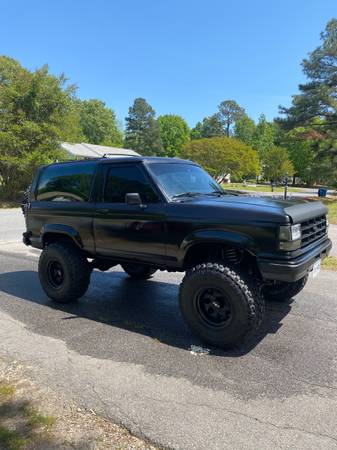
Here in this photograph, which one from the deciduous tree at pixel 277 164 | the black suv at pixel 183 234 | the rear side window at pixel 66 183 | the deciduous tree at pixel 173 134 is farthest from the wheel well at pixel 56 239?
the deciduous tree at pixel 173 134

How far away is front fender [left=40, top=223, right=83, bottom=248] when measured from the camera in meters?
5.10

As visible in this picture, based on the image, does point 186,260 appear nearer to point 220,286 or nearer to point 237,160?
point 220,286

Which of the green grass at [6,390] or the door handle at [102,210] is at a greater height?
the door handle at [102,210]

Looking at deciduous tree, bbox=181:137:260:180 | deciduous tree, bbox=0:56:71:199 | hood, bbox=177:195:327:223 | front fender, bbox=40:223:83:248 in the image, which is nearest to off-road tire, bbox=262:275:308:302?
hood, bbox=177:195:327:223

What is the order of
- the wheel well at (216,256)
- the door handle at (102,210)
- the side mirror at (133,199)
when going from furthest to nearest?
the door handle at (102,210), the side mirror at (133,199), the wheel well at (216,256)

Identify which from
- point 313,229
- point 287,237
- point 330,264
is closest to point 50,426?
point 287,237

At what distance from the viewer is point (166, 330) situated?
14.3 feet

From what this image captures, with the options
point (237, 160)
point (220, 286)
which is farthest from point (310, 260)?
point (237, 160)

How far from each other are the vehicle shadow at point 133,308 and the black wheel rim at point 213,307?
282mm

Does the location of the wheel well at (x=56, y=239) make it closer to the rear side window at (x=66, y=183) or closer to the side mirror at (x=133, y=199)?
the rear side window at (x=66, y=183)

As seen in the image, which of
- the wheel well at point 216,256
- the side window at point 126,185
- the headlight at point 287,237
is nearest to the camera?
the headlight at point 287,237

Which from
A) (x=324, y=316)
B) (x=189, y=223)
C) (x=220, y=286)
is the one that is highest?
(x=189, y=223)

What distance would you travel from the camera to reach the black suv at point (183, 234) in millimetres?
3645

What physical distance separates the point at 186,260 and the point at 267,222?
1.10 meters
